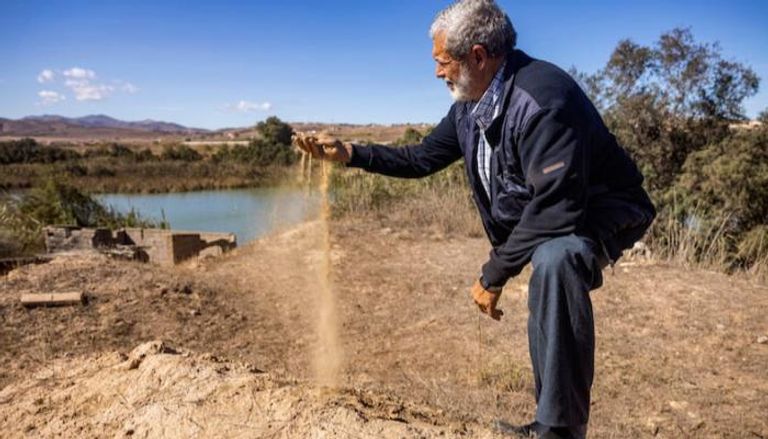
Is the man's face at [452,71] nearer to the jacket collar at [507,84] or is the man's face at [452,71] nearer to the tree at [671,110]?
the jacket collar at [507,84]

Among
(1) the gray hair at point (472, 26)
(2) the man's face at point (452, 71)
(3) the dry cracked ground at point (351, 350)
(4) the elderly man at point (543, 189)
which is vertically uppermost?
(1) the gray hair at point (472, 26)

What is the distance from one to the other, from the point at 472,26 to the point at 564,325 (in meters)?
1.05

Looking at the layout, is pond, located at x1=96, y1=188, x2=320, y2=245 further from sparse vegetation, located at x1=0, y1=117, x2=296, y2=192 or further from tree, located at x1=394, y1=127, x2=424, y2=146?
tree, located at x1=394, y1=127, x2=424, y2=146

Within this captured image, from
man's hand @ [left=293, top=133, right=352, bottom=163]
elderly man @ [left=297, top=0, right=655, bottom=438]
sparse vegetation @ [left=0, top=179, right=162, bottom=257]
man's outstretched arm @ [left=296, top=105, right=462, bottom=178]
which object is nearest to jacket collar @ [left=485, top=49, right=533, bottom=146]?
elderly man @ [left=297, top=0, right=655, bottom=438]

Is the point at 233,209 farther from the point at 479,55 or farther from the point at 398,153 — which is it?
the point at 479,55

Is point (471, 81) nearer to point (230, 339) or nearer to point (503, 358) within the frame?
point (503, 358)

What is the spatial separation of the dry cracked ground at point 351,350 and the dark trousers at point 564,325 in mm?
291

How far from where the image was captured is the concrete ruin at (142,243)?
947 centimetres

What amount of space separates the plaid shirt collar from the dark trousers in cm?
49

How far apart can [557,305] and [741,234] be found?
33.2 ft

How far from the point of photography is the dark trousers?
205 centimetres

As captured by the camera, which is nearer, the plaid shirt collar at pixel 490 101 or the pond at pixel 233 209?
the plaid shirt collar at pixel 490 101

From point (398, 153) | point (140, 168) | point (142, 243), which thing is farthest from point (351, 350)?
point (140, 168)

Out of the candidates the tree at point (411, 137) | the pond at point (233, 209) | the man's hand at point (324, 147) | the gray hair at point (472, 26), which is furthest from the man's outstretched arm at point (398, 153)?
the tree at point (411, 137)
